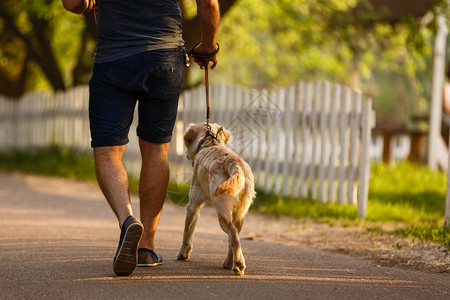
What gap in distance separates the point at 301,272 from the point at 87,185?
24.0 ft

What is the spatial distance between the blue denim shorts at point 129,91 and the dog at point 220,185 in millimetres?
428

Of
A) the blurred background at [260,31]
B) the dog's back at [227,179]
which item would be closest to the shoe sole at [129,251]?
the dog's back at [227,179]

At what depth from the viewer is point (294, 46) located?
65.6ft

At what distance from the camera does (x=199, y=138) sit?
4.55 m

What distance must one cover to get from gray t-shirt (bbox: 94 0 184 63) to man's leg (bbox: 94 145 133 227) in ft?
1.89

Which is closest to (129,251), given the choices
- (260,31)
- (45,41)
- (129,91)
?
(129,91)

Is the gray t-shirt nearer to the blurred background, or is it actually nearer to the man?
the man

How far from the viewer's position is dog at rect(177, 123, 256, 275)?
4020mm

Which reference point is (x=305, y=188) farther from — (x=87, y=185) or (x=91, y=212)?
(x=87, y=185)

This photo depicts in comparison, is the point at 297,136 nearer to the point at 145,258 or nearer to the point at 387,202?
the point at 387,202

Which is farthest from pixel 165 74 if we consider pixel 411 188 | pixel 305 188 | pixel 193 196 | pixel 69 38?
pixel 69 38

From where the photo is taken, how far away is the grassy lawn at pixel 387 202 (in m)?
6.97

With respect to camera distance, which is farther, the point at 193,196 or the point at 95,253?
the point at 95,253

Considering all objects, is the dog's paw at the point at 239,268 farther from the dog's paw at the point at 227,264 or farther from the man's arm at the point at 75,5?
the man's arm at the point at 75,5
